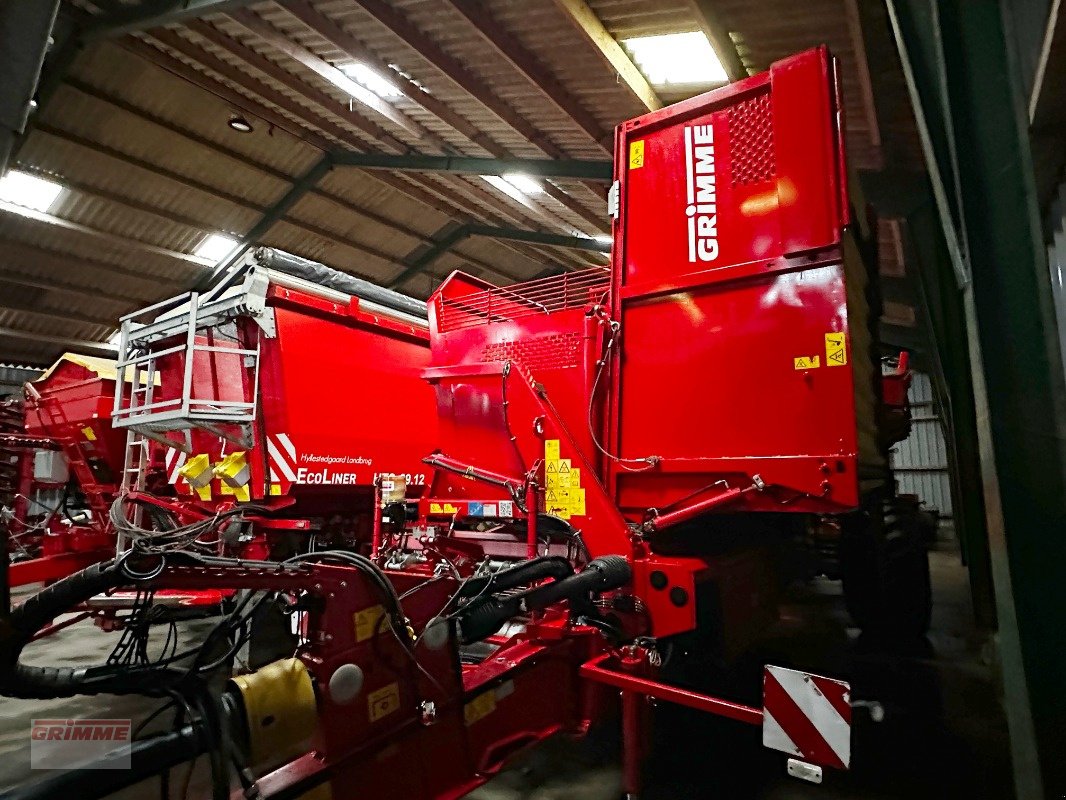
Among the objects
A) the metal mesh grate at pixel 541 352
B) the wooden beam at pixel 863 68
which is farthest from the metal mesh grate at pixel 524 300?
the wooden beam at pixel 863 68

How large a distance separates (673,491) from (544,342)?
44.8 inches

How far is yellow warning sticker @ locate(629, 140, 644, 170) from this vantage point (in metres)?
3.37

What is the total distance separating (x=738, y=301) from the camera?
2.94m

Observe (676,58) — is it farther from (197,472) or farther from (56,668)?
(56,668)

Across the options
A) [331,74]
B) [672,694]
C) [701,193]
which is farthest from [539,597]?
[331,74]

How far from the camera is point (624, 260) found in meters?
3.33

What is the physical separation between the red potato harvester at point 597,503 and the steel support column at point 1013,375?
0.54 meters

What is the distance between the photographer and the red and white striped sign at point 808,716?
1966mm

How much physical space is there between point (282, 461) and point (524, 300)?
2062 millimetres

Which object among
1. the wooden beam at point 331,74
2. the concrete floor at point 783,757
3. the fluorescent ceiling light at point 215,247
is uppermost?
the wooden beam at point 331,74

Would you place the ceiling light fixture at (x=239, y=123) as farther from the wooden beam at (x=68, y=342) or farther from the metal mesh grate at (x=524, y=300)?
the metal mesh grate at (x=524, y=300)

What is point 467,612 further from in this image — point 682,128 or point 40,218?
point 40,218

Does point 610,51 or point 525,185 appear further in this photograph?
point 525,185

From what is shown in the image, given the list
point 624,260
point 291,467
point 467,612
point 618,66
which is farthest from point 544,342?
point 618,66
